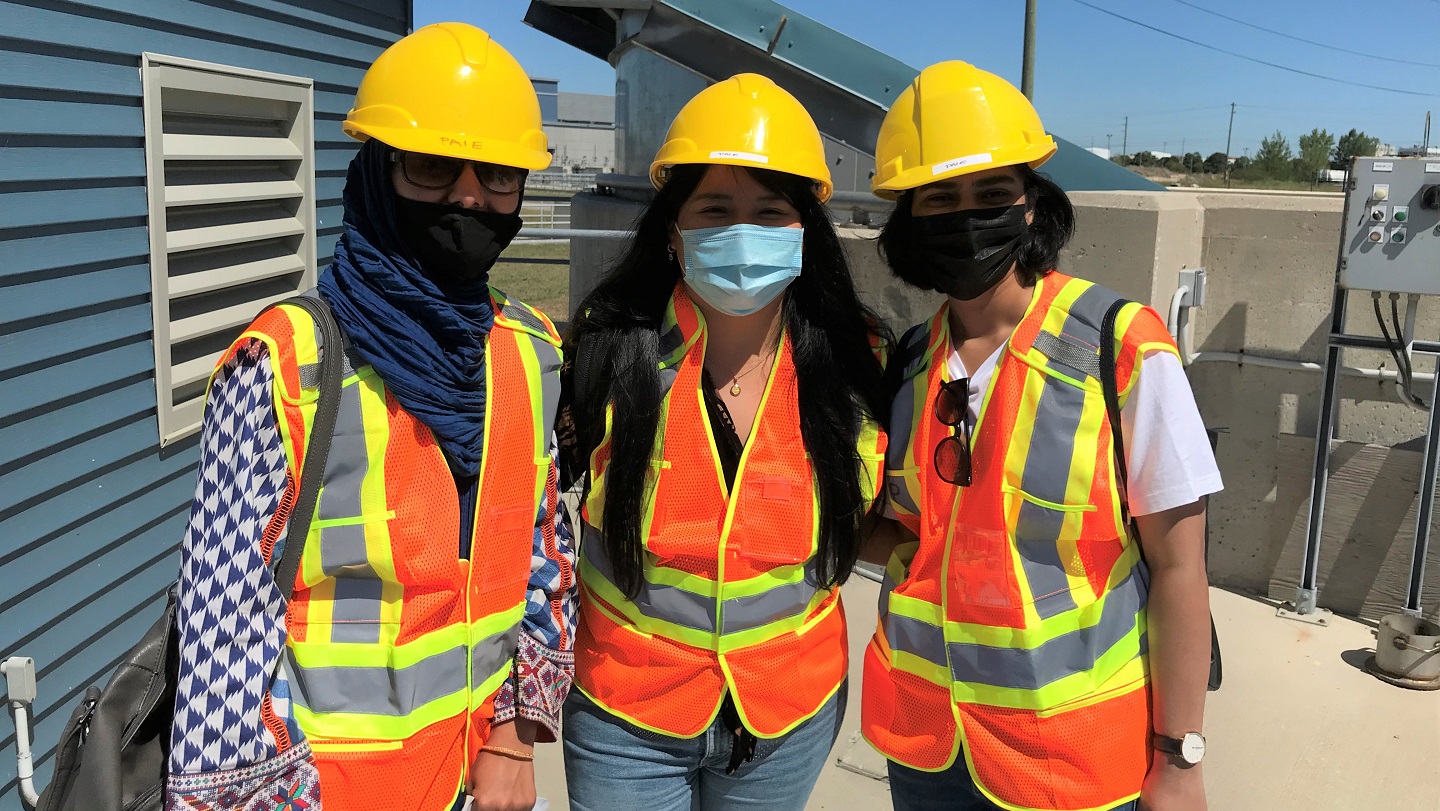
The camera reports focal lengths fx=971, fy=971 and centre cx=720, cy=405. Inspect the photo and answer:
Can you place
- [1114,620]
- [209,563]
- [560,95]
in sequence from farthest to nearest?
[560,95] < [1114,620] < [209,563]

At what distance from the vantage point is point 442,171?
177 centimetres

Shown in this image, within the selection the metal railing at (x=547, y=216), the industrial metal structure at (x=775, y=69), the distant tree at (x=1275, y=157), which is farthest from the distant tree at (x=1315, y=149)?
the industrial metal structure at (x=775, y=69)

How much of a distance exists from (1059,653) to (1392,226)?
154 inches

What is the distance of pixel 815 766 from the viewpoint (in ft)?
7.16

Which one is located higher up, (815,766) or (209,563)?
(209,563)

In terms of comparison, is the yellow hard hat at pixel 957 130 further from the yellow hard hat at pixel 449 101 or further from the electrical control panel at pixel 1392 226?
the electrical control panel at pixel 1392 226

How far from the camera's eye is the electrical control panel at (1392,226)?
14.6 ft

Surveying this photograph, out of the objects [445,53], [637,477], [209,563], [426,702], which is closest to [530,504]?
[637,477]

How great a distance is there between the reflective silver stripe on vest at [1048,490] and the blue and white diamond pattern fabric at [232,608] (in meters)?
1.32

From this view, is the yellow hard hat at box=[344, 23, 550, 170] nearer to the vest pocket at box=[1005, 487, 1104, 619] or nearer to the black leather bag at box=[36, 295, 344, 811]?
the black leather bag at box=[36, 295, 344, 811]

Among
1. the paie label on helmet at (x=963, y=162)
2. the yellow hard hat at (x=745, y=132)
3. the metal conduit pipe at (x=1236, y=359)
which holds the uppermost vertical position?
the yellow hard hat at (x=745, y=132)

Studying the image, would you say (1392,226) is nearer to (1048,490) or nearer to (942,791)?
(1048,490)

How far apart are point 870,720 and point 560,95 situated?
75741 mm

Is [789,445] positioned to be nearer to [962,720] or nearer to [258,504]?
[962,720]
